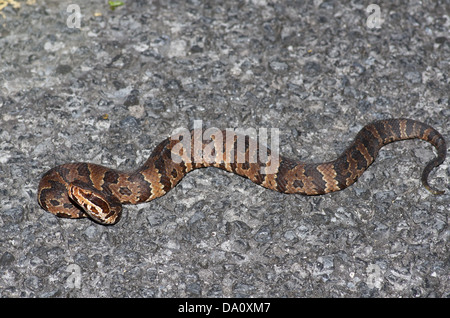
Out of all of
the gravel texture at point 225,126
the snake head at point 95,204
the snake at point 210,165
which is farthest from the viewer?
the snake at point 210,165

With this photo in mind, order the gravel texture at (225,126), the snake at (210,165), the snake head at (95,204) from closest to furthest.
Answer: the gravel texture at (225,126), the snake head at (95,204), the snake at (210,165)

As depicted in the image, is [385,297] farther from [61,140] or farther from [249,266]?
[61,140]

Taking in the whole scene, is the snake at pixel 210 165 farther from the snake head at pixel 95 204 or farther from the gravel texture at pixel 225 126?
the gravel texture at pixel 225 126

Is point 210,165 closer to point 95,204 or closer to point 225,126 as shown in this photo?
point 225,126

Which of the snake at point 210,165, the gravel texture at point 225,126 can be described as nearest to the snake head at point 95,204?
the snake at point 210,165

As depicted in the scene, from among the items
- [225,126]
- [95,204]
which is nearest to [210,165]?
[225,126]

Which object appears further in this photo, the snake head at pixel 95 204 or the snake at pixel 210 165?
the snake at pixel 210 165
